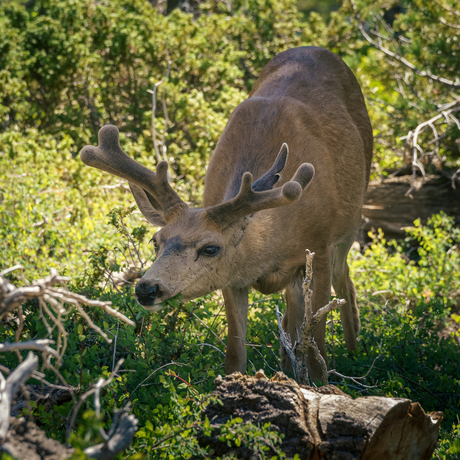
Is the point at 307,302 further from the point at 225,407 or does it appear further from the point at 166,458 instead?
the point at 166,458

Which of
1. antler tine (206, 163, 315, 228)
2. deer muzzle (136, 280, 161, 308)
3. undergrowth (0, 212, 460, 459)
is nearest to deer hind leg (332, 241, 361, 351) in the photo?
undergrowth (0, 212, 460, 459)

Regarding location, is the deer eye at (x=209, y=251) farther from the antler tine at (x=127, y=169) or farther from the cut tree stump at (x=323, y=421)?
the cut tree stump at (x=323, y=421)

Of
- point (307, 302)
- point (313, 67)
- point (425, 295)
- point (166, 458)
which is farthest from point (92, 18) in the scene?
point (166, 458)

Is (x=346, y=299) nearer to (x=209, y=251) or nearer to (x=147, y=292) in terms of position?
(x=209, y=251)

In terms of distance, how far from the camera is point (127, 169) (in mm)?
4109

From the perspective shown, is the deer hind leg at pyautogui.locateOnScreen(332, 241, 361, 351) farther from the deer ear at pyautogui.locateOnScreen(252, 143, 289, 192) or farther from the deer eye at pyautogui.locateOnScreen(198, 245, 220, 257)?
the deer eye at pyautogui.locateOnScreen(198, 245, 220, 257)

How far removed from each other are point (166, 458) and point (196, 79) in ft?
25.4

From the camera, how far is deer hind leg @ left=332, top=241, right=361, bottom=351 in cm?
532

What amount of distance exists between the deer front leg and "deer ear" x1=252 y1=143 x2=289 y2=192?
875 mm

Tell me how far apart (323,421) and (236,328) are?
171 cm

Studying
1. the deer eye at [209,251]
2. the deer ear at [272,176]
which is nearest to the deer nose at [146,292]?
the deer eye at [209,251]

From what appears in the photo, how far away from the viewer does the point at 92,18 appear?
29.4 feet

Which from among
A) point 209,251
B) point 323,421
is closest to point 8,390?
point 323,421

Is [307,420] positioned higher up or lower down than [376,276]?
higher up
